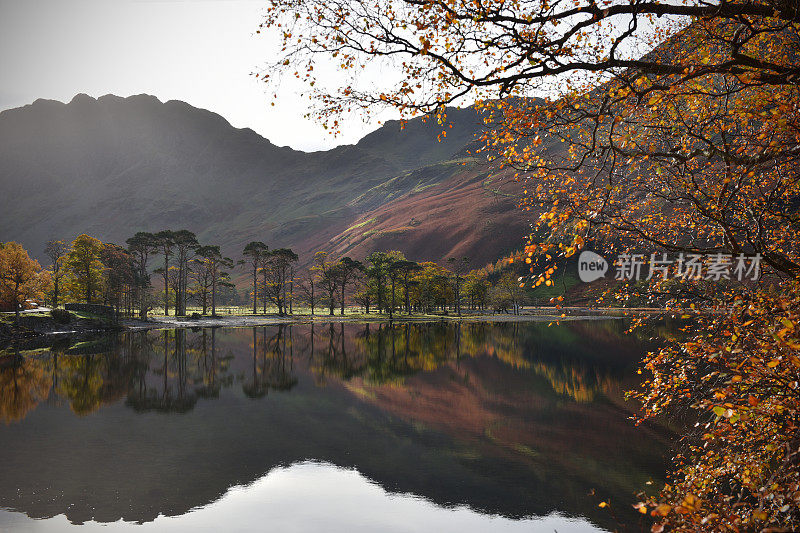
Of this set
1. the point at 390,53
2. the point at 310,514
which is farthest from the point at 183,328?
the point at 390,53

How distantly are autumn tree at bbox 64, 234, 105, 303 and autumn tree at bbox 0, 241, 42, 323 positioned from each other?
1613 centimetres

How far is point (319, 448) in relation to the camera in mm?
17484

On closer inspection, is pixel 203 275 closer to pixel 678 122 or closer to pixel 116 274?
pixel 116 274

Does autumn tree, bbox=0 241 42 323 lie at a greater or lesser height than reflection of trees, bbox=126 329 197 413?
greater

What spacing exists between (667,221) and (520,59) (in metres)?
7.12

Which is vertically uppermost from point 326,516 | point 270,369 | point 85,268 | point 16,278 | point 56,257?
point 56,257

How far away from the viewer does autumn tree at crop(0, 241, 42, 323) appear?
2046 inches

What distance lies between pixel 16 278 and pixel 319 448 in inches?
2162

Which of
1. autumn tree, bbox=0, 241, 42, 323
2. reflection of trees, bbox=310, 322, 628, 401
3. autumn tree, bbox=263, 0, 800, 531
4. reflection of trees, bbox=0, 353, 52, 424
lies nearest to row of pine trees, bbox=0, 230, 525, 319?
autumn tree, bbox=0, 241, 42, 323

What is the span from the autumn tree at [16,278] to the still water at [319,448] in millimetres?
23926

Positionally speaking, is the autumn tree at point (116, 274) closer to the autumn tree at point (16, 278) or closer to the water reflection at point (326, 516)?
the autumn tree at point (16, 278)

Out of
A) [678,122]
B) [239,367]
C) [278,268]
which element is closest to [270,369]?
[239,367]

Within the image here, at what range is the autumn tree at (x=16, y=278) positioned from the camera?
5197 centimetres

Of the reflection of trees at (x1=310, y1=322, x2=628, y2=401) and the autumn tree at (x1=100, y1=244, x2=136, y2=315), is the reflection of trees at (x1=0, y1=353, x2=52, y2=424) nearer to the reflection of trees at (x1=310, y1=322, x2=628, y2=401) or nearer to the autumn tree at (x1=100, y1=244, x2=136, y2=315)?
the reflection of trees at (x1=310, y1=322, x2=628, y2=401)
